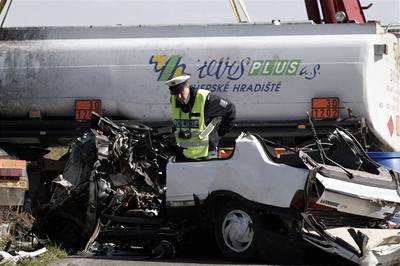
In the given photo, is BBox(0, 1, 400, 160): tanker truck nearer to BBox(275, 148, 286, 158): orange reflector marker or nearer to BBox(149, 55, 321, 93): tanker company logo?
BBox(149, 55, 321, 93): tanker company logo

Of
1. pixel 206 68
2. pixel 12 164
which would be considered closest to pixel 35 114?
pixel 12 164

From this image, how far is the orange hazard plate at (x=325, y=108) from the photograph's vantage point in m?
10.6

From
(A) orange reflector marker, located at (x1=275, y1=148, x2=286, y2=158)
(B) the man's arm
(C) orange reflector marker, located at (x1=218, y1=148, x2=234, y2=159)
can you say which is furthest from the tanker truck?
(A) orange reflector marker, located at (x1=275, y1=148, x2=286, y2=158)

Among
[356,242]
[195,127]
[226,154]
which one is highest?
[195,127]

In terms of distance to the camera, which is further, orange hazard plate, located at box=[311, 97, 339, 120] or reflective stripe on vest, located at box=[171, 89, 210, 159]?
orange hazard plate, located at box=[311, 97, 339, 120]

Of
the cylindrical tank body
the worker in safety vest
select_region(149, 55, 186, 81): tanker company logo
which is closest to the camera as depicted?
the worker in safety vest

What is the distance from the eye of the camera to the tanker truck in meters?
10.6

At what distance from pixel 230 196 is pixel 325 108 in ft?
12.9

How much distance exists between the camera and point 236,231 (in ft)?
23.5

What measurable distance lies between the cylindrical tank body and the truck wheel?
378 cm

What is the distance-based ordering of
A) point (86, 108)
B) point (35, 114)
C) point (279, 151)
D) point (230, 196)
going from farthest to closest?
point (35, 114) → point (86, 108) → point (279, 151) → point (230, 196)

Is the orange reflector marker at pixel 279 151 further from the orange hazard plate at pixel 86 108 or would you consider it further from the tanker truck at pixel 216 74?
the orange hazard plate at pixel 86 108

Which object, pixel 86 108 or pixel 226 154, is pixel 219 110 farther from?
pixel 86 108

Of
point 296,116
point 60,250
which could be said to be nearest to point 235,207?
point 60,250
